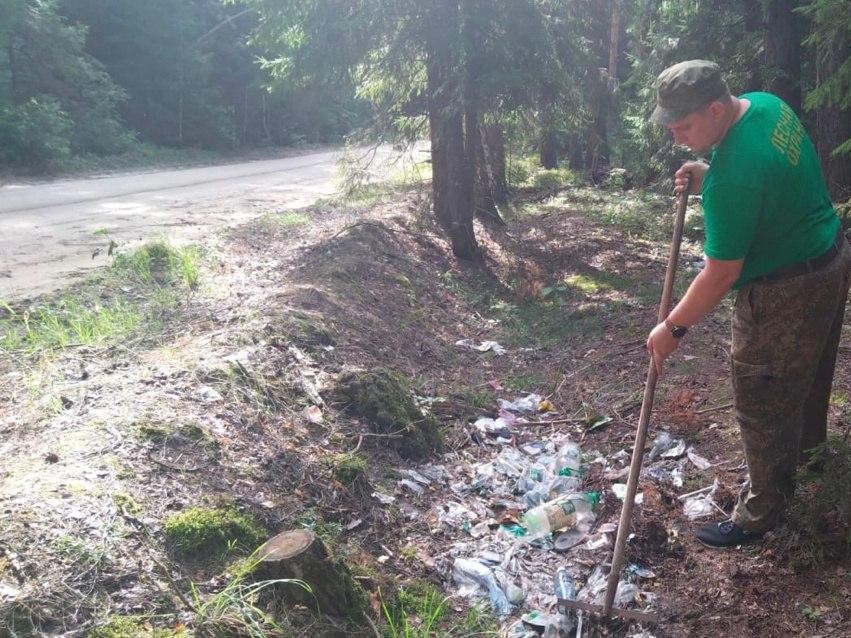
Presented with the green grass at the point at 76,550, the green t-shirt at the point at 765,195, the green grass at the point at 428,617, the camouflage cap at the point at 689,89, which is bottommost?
the green grass at the point at 428,617

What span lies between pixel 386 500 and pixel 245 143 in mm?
29967

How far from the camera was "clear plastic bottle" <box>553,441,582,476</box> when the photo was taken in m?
4.66

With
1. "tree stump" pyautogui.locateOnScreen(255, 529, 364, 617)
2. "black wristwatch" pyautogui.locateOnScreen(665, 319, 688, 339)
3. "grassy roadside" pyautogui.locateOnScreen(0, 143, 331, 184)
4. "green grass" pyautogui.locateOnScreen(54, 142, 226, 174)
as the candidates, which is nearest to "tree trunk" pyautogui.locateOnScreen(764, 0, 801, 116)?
"black wristwatch" pyautogui.locateOnScreen(665, 319, 688, 339)

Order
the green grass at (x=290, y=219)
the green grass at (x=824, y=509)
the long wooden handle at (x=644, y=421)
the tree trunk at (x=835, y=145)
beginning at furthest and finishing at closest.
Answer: the green grass at (x=290, y=219)
the tree trunk at (x=835, y=145)
the long wooden handle at (x=644, y=421)
the green grass at (x=824, y=509)

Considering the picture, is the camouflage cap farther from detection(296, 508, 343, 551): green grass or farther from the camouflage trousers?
detection(296, 508, 343, 551): green grass

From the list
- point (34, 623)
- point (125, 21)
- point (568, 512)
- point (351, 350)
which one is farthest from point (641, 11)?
point (125, 21)

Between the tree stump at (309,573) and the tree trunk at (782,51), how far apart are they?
1066 cm

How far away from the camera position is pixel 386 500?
4129mm

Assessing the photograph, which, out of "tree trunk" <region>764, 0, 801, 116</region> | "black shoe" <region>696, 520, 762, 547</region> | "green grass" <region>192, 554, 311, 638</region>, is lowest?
"black shoe" <region>696, 520, 762, 547</region>

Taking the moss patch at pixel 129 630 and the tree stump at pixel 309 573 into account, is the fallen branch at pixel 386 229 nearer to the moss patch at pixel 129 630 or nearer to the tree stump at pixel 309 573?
the tree stump at pixel 309 573

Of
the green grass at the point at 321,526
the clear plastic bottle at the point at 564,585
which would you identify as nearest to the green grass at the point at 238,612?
the green grass at the point at 321,526

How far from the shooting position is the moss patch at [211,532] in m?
3.09

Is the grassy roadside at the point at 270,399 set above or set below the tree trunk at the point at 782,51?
below

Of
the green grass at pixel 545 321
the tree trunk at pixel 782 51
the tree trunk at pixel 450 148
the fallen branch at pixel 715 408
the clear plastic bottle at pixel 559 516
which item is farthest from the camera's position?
the tree trunk at pixel 782 51
